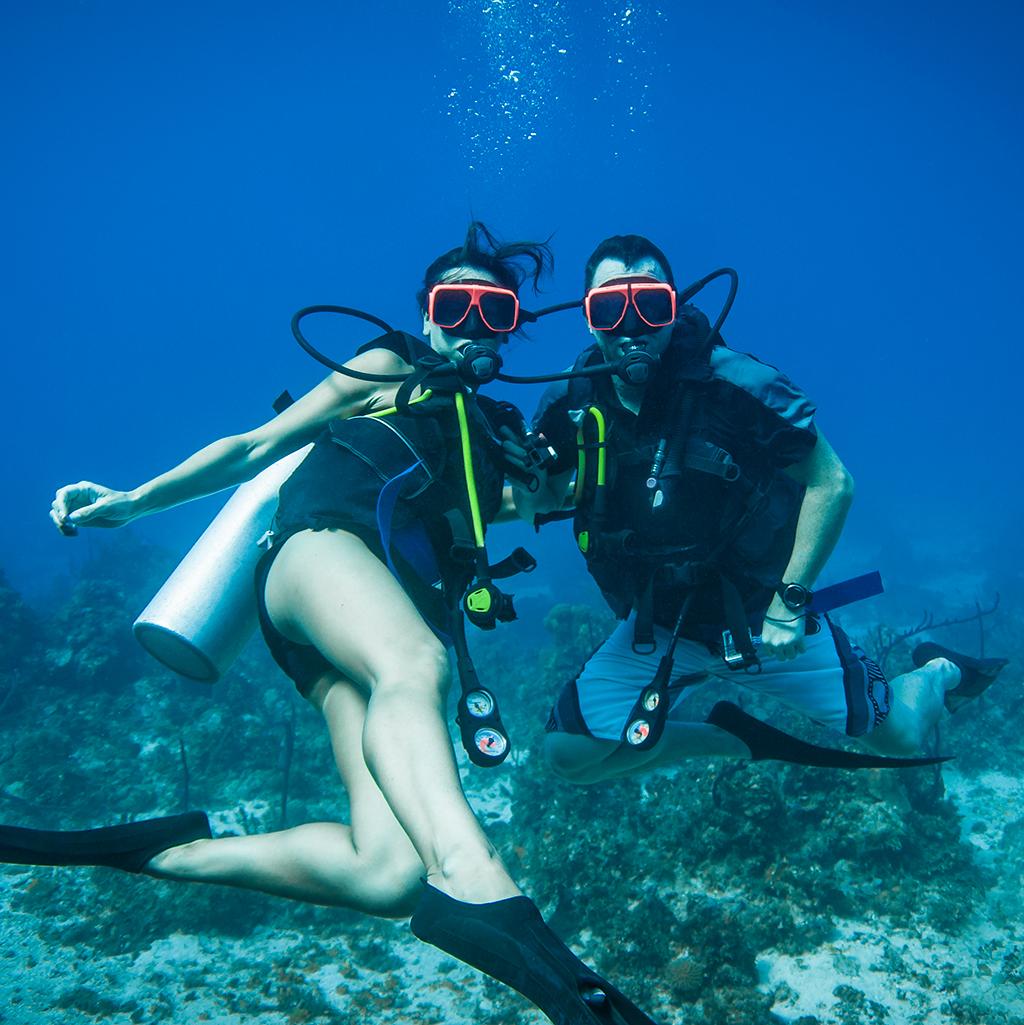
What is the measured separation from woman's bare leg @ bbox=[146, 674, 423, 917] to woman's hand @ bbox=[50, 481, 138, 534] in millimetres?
1667

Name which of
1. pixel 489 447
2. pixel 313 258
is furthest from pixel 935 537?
pixel 313 258

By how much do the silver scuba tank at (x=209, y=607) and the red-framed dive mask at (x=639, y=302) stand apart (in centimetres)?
262

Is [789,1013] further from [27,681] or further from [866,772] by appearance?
[27,681]

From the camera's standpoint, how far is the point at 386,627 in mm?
2439

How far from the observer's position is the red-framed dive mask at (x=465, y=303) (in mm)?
3584

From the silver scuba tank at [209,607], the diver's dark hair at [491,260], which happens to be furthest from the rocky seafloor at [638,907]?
the diver's dark hair at [491,260]

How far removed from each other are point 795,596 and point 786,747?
1162 mm

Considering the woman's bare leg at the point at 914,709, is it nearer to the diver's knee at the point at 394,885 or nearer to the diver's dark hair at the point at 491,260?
the diver's knee at the point at 394,885

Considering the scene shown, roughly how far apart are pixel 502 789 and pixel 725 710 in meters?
5.69

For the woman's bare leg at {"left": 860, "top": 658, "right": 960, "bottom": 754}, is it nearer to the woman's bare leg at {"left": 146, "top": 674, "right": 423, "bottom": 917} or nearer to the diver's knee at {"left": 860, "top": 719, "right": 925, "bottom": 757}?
the diver's knee at {"left": 860, "top": 719, "right": 925, "bottom": 757}

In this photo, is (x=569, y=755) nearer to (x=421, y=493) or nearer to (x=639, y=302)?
(x=421, y=493)

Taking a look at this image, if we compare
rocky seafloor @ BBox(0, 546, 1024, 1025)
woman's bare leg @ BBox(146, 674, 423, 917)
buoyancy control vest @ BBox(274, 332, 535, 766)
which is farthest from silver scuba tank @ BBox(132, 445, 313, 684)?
rocky seafloor @ BBox(0, 546, 1024, 1025)

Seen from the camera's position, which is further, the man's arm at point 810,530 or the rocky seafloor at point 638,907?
the rocky seafloor at point 638,907

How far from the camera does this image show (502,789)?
8750mm
